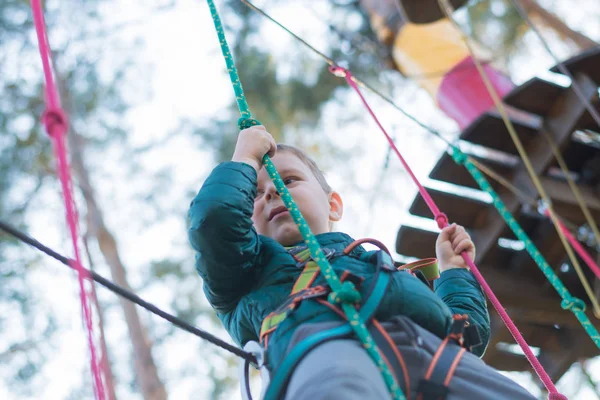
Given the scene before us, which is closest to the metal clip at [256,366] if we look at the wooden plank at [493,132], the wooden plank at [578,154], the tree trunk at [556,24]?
the wooden plank at [493,132]

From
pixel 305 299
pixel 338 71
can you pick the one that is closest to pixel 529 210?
pixel 338 71

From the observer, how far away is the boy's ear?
72.4 inches

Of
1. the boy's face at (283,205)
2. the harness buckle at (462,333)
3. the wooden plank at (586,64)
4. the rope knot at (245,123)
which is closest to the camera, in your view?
the harness buckle at (462,333)

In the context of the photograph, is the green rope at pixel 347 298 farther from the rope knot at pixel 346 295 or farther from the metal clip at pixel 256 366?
the metal clip at pixel 256 366

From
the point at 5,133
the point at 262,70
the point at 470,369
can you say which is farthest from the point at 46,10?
the point at 470,369

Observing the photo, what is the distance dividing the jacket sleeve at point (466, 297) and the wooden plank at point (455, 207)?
144cm

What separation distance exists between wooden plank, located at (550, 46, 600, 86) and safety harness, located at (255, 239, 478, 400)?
1.88 metres

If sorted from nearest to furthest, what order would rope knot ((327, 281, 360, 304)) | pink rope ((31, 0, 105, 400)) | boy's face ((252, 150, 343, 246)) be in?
1. pink rope ((31, 0, 105, 400))
2. rope knot ((327, 281, 360, 304))
3. boy's face ((252, 150, 343, 246))

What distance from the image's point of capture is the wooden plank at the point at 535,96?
9.87ft

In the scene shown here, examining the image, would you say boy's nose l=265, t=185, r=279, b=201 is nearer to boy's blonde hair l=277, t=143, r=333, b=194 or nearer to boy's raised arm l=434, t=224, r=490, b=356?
boy's blonde hair l=277, t=143, r=333, b=194

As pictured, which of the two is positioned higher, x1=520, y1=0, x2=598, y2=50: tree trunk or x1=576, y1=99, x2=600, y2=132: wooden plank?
x1=520, y1=0, x2=598, y2=50: tree trunk

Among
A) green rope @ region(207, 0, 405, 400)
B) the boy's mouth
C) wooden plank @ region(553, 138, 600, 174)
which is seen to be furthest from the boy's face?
wooden plank @ region(553, 138, 600, 174)

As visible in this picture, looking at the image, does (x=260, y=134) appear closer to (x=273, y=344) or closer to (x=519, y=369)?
(x=273, y=344)

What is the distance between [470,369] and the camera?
1.18 meters
